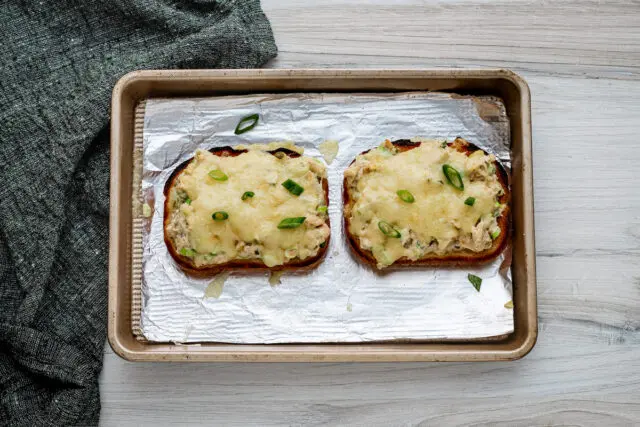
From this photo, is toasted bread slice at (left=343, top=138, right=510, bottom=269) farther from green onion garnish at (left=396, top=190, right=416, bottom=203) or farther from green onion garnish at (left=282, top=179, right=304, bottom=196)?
green onion garnish at (left=282, top=179, right=304, bottom=196)

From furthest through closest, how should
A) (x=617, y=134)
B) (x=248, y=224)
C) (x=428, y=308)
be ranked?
(x=617, y=134) < (x=428, y=308) < (x=248, y=224)

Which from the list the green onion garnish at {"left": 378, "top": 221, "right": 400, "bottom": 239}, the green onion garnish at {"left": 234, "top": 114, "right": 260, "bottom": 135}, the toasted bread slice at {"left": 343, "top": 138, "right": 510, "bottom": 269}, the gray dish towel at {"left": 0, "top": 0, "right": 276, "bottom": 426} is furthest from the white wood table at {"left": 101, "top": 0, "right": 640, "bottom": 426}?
the green onion garnish at {"left": 378, "top": 221, "right": 400, "bottom": 239}

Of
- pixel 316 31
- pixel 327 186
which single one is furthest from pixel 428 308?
pixel 316 31

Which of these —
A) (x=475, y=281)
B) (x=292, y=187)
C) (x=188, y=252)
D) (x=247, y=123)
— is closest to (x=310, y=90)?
(x=247, y=123)

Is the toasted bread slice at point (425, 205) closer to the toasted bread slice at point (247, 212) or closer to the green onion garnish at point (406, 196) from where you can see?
the green onion garnish at point (406, 196)

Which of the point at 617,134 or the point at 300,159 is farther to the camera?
the point at 617,134

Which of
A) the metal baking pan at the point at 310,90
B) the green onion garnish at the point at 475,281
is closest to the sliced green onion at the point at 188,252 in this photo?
the metal baking pan at the point at 310,90

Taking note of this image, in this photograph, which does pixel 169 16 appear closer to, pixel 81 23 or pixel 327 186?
pixel 81 23
